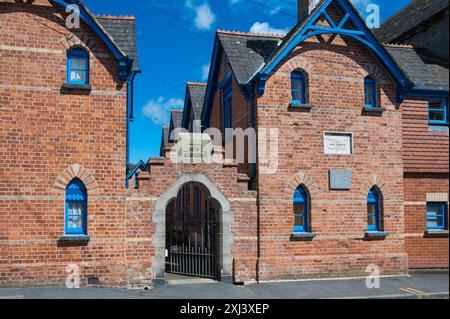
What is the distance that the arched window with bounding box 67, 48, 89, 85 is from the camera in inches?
550

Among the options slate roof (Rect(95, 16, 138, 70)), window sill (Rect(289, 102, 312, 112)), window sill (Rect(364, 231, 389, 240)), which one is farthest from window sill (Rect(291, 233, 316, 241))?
Answer: slate roof (Rect(95, 16, 138, 70))

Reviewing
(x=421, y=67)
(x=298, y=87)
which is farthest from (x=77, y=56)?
(x=421, y=67)

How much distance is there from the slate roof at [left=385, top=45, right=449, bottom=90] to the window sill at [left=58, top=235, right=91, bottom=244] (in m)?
11.2

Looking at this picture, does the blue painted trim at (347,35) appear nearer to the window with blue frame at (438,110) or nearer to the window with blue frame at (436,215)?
the window with blue frame at (438,110)

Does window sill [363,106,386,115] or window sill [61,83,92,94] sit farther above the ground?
window sill [61,83,92,94]

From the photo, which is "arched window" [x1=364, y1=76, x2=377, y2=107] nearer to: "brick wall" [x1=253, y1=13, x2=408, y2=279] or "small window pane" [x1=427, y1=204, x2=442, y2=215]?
"brick wall" [x1=253, y1=13, x2=408, y2=279]

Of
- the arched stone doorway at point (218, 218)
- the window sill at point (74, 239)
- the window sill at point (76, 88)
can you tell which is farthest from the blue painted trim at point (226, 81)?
the window sill at point (74, 239)

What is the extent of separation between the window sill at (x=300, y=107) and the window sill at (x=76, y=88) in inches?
240

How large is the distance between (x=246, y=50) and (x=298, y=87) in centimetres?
252

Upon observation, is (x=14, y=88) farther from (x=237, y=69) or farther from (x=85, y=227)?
(x=237, y=69)

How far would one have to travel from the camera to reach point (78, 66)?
14.0 m

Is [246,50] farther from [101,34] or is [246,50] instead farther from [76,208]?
[76,208]
